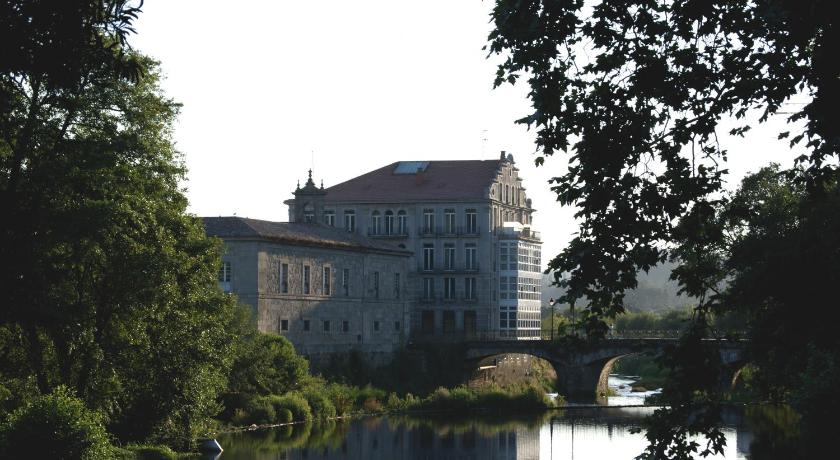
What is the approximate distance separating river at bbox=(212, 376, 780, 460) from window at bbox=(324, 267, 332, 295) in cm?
947

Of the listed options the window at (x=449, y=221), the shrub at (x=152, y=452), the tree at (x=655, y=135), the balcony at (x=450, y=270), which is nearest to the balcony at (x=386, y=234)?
the balcony at (x=450, y=270)

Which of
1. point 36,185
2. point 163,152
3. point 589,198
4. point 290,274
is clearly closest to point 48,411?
point 36,185

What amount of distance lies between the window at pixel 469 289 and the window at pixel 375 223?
6.01 m

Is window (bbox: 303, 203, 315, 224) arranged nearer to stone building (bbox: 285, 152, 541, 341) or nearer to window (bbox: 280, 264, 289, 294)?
stone building (bbox: 285, 152, 541, 341)

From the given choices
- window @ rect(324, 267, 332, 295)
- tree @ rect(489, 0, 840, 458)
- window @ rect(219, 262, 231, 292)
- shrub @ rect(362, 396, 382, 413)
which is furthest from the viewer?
window @ rect(324, 267, 332, 295)

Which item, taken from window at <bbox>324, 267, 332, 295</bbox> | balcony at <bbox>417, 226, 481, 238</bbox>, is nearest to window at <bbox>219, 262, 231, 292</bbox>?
window at <bbox>324, 267, 332, 295</bbox>

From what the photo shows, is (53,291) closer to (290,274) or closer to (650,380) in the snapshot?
(290,274)

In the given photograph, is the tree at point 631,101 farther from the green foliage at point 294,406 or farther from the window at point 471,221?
the window at point 471,221

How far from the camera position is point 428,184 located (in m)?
76.8

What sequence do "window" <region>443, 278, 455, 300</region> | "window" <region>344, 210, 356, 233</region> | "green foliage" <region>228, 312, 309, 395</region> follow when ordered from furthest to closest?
"window" <region>344, 210, 356, 233</region>
"window" <region>443, 278, 455, 300</region>
"green foliage" <region>228, 312, 309, 395</region>

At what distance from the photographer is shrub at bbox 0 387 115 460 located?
27031mm

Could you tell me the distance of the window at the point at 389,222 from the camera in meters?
76.0

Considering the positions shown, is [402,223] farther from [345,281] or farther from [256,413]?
[256,413]

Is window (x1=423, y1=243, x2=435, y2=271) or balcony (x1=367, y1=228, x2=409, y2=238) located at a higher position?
balcony (x1=367, y1=228, x2=409, y2=238)
